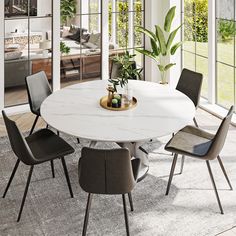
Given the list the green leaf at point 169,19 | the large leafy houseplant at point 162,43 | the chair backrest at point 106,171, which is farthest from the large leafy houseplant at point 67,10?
the chair backrest at point 106,171

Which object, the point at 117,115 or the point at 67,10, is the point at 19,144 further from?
the point at 67,10

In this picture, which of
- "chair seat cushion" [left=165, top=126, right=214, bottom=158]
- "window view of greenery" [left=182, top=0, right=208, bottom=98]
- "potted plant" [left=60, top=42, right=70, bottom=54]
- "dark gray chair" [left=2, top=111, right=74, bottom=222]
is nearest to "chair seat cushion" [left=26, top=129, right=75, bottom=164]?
"dark gray chair" [left=2, top=111, right=74, bottom=222]

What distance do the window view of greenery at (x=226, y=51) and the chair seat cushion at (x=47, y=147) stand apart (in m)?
2.88

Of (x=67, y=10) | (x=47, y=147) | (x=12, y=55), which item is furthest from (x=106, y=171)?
(x=67, y=10)

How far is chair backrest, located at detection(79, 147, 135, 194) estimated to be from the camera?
296cm

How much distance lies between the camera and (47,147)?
381 cm

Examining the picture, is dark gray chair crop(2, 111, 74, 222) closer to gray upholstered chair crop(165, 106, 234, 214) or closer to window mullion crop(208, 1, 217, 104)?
gray upholstered chair crop(165, 106, 234, 214)

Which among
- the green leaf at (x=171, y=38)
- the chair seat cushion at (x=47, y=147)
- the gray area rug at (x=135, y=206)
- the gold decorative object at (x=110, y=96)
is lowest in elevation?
the gray area rug at (x=135, y=206)

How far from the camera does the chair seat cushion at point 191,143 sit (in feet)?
12.1

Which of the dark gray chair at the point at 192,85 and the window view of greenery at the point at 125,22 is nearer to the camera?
the dark gray chair at the point at 192,85

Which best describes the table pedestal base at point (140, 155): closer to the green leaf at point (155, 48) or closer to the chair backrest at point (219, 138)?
the chair backrest at point (219, 138)

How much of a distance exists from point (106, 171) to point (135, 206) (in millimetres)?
818

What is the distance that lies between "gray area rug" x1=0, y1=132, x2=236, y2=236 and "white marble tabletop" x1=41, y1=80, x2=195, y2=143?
0.70m

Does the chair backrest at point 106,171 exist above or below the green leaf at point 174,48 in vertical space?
below
